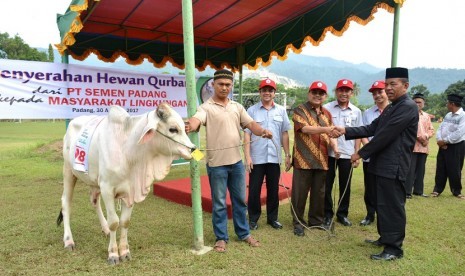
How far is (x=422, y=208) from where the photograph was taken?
16.6 feet

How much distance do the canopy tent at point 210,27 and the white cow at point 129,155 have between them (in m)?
2.27

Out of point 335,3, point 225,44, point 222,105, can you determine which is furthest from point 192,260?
point 225,44

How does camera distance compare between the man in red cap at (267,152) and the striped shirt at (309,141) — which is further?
the man in red cap at (267,152)

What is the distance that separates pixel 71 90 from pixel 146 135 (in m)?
4.19

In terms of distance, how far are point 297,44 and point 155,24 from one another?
9.62 feet

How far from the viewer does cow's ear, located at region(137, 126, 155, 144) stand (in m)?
2.78

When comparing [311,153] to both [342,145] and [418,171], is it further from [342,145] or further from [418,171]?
[418,171]

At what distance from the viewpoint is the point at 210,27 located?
23.5ft

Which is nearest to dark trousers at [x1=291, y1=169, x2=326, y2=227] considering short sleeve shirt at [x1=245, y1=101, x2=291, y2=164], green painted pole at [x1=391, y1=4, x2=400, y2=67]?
short sleeve shirt at [x1=245, y1=101, x2=291, y2=164]

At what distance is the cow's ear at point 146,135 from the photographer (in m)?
2.78

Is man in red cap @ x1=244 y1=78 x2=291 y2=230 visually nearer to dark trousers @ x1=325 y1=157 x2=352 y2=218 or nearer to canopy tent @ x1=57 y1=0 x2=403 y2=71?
dark trousers @ x1=325 y1=157 x2=352 y2=218

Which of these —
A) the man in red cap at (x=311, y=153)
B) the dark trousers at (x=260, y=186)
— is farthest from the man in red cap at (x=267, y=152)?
the man in red cap at (x=311, y=153)

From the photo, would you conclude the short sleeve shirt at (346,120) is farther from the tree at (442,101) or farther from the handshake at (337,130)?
the tree at (442,101)

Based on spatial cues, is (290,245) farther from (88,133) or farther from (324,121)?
(88,133)
